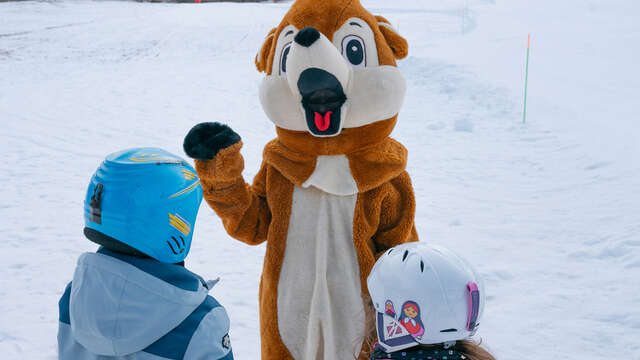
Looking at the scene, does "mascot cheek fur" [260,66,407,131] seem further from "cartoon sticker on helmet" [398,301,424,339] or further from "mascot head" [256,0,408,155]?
"cartoon sticker on helmet" [398,301,424,339]

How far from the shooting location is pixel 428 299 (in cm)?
141

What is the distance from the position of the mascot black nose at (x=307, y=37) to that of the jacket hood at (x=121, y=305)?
0.84m

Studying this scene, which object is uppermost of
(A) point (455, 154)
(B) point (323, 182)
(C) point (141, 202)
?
(C) point (141, 202)

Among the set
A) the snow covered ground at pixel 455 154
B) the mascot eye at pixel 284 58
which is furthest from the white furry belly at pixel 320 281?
the snow covered ground at pixel 455 154

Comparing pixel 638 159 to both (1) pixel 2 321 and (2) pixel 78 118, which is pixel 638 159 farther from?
(2) pixel 78 118

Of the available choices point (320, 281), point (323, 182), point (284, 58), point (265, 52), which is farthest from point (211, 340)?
point (265, 52)

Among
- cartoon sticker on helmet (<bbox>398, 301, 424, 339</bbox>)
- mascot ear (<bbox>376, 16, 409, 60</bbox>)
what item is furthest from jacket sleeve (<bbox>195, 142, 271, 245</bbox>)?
cartoon sticker on helmet (<bbox>398, 301, 424, 339</bbox>)

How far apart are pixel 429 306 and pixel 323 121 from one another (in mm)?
740

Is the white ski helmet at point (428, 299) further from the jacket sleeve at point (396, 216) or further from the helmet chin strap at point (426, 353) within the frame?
the jacket sleeve at point (396, 216)

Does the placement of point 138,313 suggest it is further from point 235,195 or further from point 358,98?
point 358,98

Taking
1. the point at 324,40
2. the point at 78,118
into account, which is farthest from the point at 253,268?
the point at 78,118

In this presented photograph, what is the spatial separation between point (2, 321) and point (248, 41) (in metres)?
12.8

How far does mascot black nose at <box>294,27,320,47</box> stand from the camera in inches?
69.6

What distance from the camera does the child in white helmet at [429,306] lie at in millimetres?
1403
